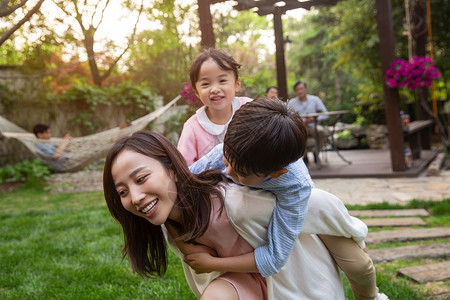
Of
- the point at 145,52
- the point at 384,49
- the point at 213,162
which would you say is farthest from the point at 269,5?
the point at 145,52

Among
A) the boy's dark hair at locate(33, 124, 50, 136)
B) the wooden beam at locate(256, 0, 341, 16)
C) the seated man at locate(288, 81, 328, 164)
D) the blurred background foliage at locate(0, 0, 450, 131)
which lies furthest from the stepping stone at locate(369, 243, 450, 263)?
the boy's dark hair at locate(33, 124, 50, 136)

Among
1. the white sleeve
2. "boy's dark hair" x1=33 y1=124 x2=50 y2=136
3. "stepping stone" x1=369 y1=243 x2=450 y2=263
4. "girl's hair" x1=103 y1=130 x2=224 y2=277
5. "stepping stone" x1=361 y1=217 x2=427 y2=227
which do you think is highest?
"boy's dark hair" x1=33 y1=124 x2=50 y2=136

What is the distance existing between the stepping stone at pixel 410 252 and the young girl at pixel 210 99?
54.9 inches

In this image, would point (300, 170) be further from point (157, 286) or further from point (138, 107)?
point (138, 107)

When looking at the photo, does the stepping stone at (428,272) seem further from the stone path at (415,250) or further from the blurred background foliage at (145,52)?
the blurred background foliage at (145,52)

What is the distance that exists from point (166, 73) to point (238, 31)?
31.9ft

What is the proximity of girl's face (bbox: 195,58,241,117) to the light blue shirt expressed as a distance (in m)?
0.69

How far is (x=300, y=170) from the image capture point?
3.95 feet

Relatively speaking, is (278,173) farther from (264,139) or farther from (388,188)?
(388,188)

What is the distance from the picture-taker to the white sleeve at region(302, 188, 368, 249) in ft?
4.20

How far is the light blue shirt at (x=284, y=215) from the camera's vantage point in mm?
1179

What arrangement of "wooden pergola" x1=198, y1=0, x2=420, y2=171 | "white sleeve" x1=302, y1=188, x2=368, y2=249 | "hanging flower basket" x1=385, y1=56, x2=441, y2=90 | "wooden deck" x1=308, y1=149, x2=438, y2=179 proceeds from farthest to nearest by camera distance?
"wooden deck" x1=308, y1=149, x2=438, y2=179 → "hanging flower basket" x1=385, y1=56, x2=441, y2=90 → "wooden pergola" x1=198, y1=0, x2=420, y2=171 → "white sleeve" x1=302, y1=188, x2=368, y2=249

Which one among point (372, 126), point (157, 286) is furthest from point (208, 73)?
point (372, 126)

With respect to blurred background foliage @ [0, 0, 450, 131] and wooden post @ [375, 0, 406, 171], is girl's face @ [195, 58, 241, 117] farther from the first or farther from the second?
blurred background foliage @ [0, 0, 450, 131]
